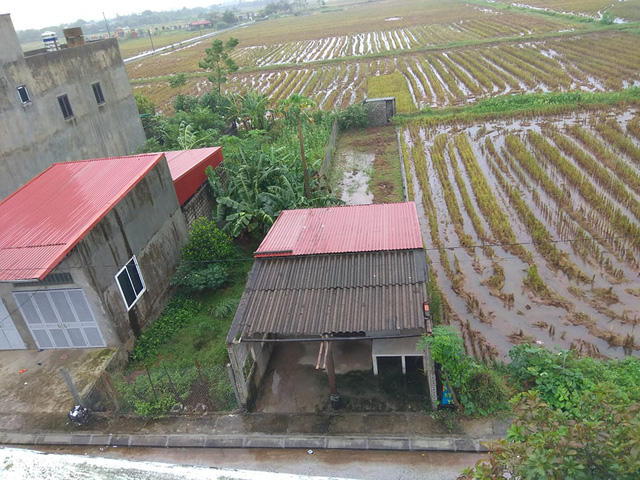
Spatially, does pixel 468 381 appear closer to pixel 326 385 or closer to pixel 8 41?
pixel 326 385

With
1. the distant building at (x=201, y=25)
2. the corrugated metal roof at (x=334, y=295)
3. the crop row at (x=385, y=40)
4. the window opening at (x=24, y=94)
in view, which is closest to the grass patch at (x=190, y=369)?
the corrugated metal roof at (x=334, y=295)

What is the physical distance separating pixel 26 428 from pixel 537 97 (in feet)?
91.5

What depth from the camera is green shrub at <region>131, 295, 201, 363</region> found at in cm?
1118

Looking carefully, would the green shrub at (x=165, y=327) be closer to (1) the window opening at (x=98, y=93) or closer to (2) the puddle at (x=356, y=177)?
(2) the puddle at (x=356, y=177)

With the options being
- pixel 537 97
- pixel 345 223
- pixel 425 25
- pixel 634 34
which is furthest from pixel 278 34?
pixel 345 223

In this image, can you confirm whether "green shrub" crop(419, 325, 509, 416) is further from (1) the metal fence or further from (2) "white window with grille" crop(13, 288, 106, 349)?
(2) "white window with grille" crop(13, 288, 106, 349)

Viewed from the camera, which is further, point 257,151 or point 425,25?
point 425,25

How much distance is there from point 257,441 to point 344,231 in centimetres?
498

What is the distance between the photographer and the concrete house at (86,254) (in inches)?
384

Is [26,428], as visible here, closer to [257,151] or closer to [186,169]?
[186,169]

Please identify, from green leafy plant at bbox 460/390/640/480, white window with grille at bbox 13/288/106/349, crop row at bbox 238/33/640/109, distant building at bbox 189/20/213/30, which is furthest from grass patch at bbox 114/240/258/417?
distant building at bbox 189/20/213/30

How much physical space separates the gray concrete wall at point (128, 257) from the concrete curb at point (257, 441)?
231 cm

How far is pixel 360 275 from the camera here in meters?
9.84

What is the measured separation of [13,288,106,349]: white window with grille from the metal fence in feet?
4.53
